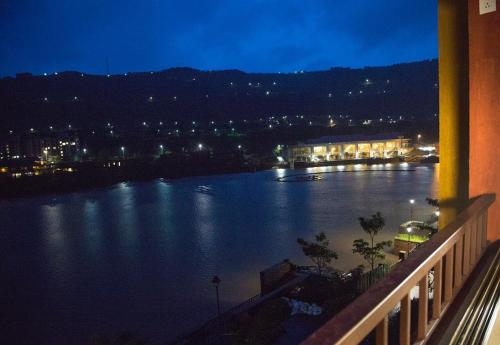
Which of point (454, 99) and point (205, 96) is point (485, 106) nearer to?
point (454, 99)

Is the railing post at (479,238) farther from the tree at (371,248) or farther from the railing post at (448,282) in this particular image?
the tree at (371,248)

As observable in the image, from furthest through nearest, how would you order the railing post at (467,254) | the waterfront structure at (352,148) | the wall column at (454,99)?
1. the waterfront structure at (352,148)
2. the wall column at (454,99)
3. the railing post at (467,254)

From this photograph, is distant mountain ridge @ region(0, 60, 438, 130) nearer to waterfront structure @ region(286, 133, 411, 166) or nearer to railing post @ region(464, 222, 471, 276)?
waterfront structure @ region(286, 133, 411, 166)

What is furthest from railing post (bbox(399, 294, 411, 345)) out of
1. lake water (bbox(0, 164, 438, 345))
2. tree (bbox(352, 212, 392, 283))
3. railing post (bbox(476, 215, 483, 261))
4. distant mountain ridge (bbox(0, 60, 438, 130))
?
distant mountain ridge (bbox(0, 60, 438, 130))

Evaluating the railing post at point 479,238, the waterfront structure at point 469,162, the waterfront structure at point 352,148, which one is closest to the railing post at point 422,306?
the waterfront structure at point 469,162

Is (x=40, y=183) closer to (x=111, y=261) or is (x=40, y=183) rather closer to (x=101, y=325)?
(x=111, y=261)

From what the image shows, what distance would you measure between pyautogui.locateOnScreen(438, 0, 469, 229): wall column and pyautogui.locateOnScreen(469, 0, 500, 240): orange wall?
0.03m

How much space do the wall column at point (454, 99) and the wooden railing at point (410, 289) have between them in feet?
0.57

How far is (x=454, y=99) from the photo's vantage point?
1.81 meters

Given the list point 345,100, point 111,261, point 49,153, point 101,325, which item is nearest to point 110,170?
point 49,153

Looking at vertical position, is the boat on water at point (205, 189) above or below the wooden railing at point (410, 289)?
below

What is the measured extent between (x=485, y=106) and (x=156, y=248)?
40.9 feet

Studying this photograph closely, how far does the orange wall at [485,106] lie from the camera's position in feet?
5.56

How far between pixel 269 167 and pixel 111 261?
31.6 meters
